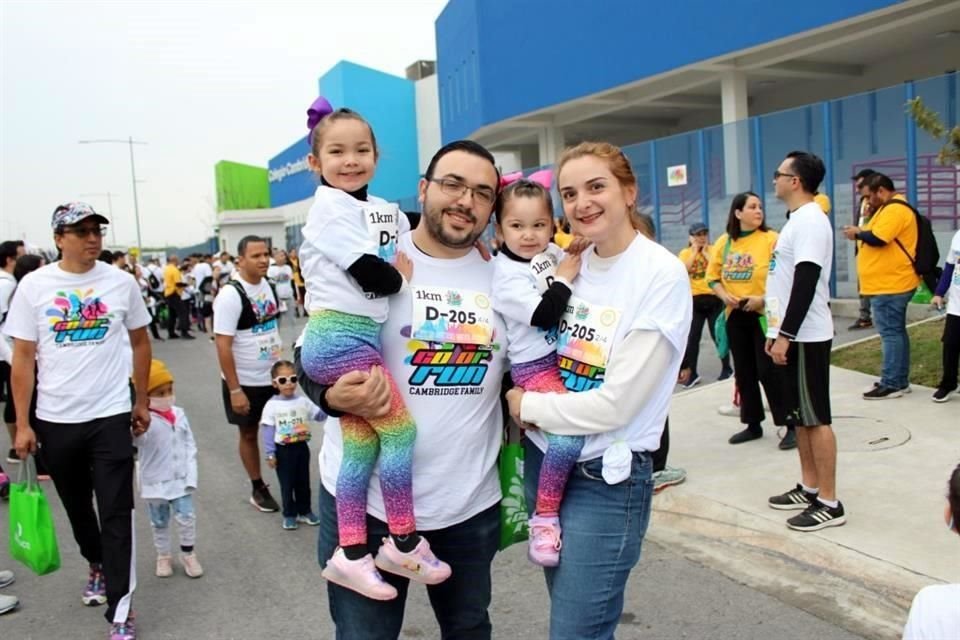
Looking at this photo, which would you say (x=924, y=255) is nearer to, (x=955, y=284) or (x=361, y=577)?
(x=955, y=284)

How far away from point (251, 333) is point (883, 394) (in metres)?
5.31

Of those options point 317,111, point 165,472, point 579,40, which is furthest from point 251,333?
point 579,40

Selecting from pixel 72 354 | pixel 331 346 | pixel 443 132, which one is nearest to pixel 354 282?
pixel 331 346

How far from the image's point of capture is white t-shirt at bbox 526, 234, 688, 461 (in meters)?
2.24

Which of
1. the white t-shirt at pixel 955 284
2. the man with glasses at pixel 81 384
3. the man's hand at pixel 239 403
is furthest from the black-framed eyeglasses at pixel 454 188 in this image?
the white t-shirt at pixel 955 284

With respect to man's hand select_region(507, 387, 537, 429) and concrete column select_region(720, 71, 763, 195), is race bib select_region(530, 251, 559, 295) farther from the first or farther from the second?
concrete column select_region(720, 71, 763, 195)

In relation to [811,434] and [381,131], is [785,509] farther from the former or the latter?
[381,131]

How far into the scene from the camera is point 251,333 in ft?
18.5

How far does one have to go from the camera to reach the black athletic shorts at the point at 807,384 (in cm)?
432

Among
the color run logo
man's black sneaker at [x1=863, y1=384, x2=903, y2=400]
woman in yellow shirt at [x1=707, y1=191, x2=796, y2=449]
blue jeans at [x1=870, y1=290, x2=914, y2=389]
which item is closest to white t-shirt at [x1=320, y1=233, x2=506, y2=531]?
the color run logo

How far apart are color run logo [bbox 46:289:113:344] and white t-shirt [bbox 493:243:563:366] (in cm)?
253

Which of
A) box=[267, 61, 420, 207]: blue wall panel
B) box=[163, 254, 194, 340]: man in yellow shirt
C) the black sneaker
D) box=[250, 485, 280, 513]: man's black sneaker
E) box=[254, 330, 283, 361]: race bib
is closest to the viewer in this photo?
the black sneaker

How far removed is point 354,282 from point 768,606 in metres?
2.77

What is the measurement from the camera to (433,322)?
2404 millimetres
